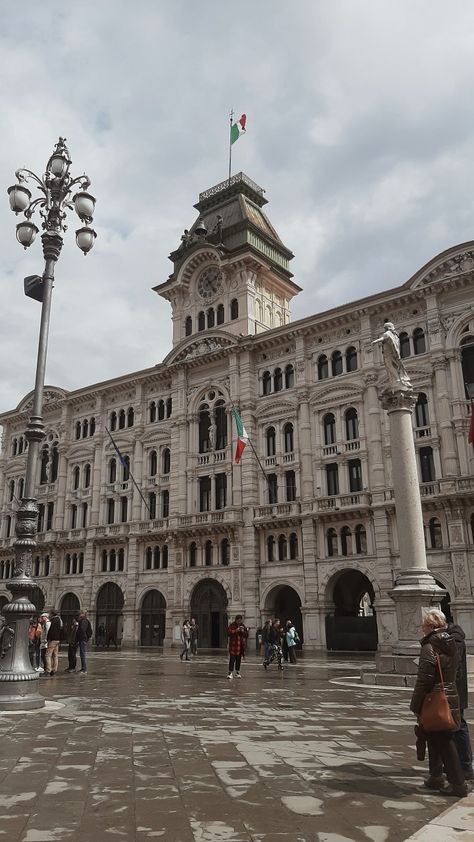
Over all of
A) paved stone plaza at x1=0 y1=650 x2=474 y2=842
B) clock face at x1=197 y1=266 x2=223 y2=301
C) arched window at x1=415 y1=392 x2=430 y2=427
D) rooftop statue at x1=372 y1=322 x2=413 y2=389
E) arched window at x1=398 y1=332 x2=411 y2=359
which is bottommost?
paved stone plaza at x1=0 y1=650 x2=474 y2=842

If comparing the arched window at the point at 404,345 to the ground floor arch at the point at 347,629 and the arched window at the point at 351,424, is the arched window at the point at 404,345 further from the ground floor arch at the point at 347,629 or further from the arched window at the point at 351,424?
the ground floor arch at the point at 347,629

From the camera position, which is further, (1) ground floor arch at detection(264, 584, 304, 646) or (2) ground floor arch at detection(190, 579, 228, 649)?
(2) ground floor arch at detection(190, 579, 228, 649)

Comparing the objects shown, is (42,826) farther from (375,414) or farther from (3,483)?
(3,483)

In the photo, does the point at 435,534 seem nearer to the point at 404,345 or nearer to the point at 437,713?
the point at 404,345

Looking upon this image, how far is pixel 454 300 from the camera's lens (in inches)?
1425

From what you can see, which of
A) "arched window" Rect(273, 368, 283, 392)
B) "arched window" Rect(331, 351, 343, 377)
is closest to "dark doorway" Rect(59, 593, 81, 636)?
"arched window" Rect(273, 368, 283, 392)

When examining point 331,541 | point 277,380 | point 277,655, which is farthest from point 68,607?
point 277,655

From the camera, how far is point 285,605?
136 feet

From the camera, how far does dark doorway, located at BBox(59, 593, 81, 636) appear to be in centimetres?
4962

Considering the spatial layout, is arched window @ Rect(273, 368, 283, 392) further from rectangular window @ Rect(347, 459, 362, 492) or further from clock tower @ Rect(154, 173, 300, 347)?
rectangular window @ Rect(347, 459, 362, 492)

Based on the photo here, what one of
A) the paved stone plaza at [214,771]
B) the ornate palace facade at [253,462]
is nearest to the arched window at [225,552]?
the ornate palace facade at [253,462]

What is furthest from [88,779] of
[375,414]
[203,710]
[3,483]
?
[3,483]

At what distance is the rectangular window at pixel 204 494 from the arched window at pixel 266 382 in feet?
23.6

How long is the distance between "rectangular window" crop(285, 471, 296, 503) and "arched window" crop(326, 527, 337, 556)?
3206 mm
